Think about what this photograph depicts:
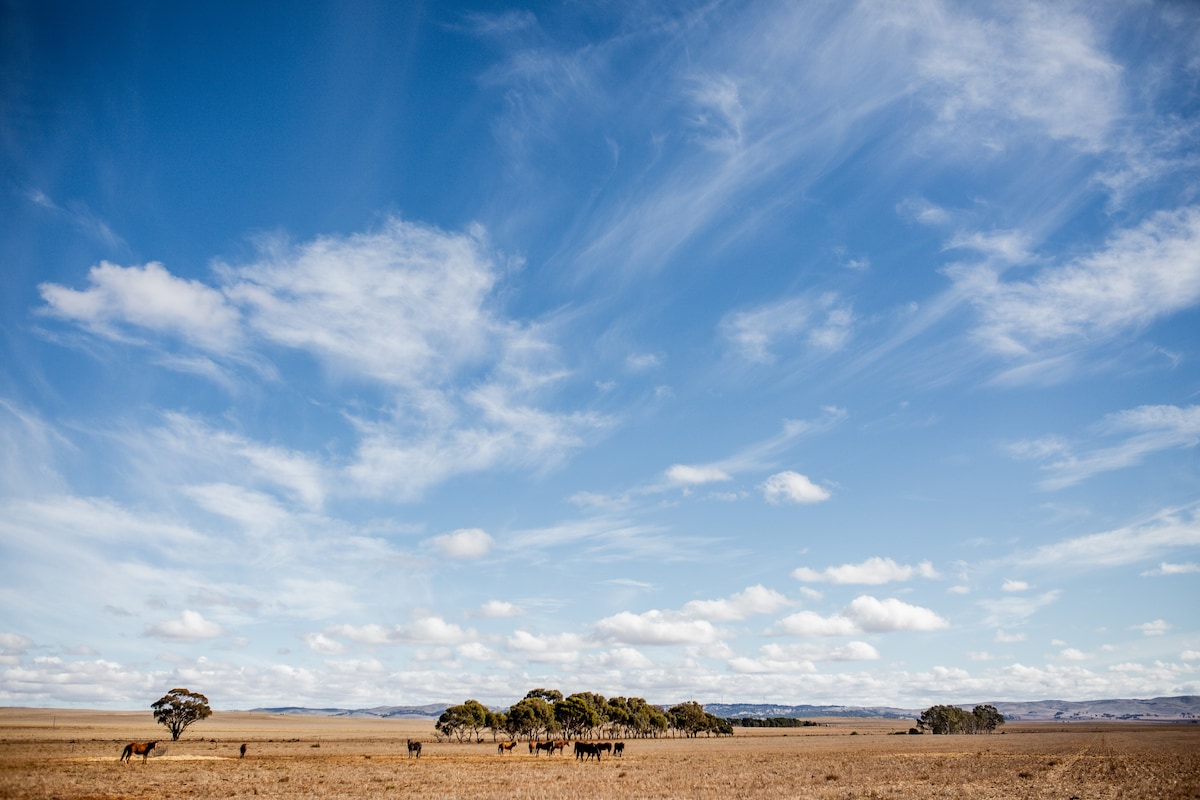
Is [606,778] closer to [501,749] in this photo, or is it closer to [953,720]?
[501,749]

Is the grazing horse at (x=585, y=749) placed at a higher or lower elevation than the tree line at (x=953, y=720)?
higher

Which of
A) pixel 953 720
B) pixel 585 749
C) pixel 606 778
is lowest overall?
pixel 953 720

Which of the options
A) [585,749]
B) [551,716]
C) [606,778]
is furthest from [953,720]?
[606,778]

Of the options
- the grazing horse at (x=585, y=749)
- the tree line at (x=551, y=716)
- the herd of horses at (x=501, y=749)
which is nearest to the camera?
the herd of horses at (x=501, y=749)

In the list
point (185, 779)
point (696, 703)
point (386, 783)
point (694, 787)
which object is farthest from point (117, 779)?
point (696, 703)

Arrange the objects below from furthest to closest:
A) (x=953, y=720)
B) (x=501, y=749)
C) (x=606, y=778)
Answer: (x=953, y=720), (x=501, y=749), (x=606, y=778)

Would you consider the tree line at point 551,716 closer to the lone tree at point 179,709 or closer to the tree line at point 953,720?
the lone tree at point 179,709

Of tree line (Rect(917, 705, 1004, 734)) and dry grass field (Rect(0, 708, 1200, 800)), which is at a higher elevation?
dry grass field (Rect(0, 708, 1200, 800))

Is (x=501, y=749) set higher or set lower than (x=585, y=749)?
lower

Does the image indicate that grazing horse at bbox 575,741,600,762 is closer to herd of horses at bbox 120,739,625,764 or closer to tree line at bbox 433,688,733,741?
herd of horses at bbox 120,739,625,764

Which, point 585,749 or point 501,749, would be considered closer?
point 585,749

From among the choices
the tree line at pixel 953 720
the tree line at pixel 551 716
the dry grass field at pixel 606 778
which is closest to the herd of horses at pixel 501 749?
the dry grass field at pixel 606 778

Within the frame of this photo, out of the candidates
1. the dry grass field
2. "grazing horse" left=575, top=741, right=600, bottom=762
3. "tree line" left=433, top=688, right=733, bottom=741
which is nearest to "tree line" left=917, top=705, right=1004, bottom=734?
"tree line" left=433, top=688, right=733, bottom=741

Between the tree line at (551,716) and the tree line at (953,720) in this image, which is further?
the tree line at (953,720)
